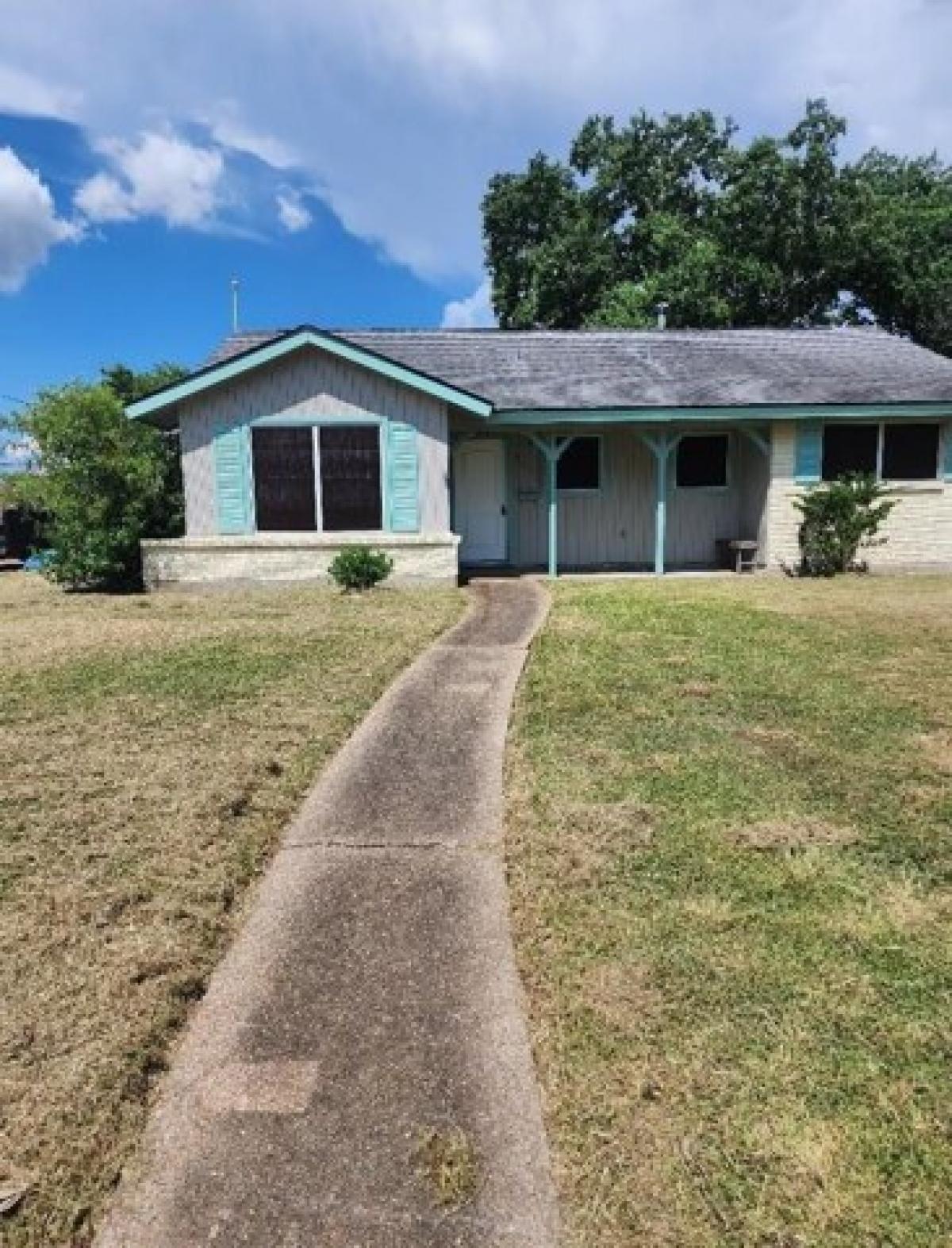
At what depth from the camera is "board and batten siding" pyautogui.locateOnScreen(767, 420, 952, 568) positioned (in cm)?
1449

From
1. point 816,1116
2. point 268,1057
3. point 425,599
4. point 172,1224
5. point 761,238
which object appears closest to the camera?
point 172,1224

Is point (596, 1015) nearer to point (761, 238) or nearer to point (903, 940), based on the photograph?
point (903, 940)

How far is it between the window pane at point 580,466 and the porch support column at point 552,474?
0.46m

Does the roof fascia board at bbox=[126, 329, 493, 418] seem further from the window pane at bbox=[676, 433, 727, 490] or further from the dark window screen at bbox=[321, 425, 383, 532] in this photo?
the window pane at bbox=[676, 433, 727, 490]

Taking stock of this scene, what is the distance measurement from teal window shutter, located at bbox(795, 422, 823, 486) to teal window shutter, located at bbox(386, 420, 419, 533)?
6.28 m

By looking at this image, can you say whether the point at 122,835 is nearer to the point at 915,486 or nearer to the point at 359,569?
the point at 359,569

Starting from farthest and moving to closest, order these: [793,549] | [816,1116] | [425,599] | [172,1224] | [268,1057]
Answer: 1. [793,549]
2. [425,599]
3. [268,1057]
4. [816,1116]
5. [172,1224]

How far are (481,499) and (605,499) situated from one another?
7.36 feet

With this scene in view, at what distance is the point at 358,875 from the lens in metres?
3.84

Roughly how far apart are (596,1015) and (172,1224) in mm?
1347

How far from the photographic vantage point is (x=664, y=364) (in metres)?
15.9


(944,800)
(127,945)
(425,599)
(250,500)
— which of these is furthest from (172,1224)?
(250,500)

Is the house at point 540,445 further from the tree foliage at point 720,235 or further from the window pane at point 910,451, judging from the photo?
the tree foliage at point 720,235

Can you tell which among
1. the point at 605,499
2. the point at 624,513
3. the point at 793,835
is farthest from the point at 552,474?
the point at 793,835
